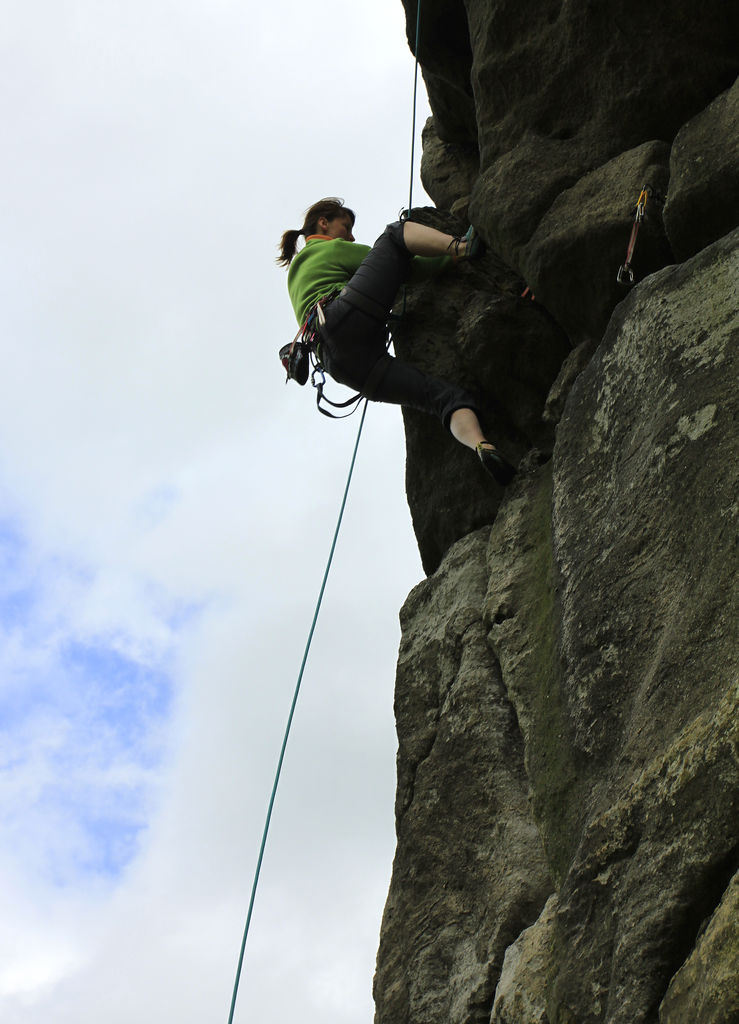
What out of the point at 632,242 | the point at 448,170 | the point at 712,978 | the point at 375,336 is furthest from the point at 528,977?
the point at 448,170

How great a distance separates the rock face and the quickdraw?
0.04m

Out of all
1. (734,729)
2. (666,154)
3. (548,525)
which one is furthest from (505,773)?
(666,154)

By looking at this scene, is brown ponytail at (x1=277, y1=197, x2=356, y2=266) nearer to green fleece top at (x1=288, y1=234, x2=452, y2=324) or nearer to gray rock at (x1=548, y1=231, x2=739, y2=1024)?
green fleece top at (x1=288, y1=234, x2=452, y2=324)

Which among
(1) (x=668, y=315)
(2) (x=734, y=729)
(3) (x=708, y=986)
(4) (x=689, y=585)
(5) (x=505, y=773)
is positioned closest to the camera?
(3) (x=708, y=986)

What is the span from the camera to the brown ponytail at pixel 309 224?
740 cm

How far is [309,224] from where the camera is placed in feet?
24.5

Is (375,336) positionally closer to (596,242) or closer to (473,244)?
(473,244)

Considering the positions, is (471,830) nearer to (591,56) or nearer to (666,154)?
(666,154)

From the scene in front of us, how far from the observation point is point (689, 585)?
13.0 ft

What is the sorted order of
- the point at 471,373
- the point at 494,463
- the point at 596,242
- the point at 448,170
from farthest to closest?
the point at 448,170 → the point at 471,373 → the point at 494,463 → the point at 596,242

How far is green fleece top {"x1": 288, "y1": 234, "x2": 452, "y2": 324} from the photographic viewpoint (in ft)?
22.3

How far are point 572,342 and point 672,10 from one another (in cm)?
170

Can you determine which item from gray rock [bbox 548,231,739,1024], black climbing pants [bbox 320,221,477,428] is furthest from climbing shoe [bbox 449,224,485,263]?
gray rock [bbox 548,231,739,1024]

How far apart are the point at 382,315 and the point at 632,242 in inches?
67.3
